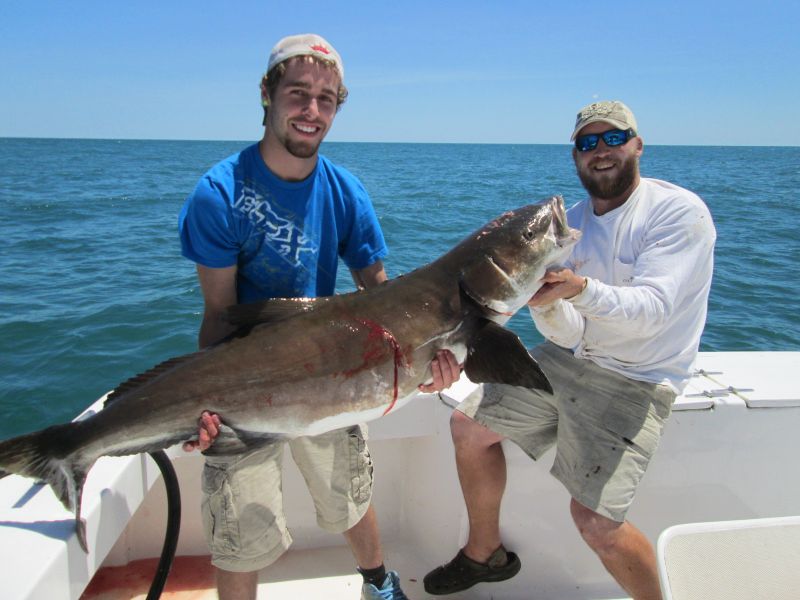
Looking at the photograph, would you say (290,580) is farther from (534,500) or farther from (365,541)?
(534,500)

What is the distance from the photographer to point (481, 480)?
3.50 m

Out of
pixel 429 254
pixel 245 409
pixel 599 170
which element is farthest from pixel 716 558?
pixel 429 254

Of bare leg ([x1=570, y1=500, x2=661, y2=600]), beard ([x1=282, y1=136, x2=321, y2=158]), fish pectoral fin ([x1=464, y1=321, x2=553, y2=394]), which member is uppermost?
beard ([x1=282, y1=136, x2=321, y2=158])

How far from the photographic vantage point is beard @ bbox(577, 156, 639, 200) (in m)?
3.56

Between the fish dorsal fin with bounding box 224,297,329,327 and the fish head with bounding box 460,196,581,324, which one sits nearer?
the fish dorsal fin with bounding box 224,297,329,327

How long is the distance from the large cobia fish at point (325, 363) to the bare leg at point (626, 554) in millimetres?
979

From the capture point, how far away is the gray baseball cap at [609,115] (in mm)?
3572

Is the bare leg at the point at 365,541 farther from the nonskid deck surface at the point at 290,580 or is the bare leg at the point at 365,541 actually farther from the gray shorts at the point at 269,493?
the nonskid deck surface at the point at 290,580

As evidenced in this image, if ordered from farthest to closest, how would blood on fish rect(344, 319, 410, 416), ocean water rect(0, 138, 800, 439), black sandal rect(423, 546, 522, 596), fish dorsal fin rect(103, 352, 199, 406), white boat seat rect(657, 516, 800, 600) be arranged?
ocean water rect(0, 138, 800, 439), black sandal rect(423, 546, 522, 596), blood on fish rect(344, 319, 410, 416), fish dorsal fin rect(103, 352, 199, 406), white boat seat rect(657, 516, 800, 600)

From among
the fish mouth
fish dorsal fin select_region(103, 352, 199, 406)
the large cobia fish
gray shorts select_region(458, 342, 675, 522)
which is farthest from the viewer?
gray shorts select_region(458, 342, 675, 522)

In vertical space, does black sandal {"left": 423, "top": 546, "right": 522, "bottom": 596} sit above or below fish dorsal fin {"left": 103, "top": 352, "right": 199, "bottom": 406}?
below

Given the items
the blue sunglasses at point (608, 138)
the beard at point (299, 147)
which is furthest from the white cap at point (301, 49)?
the blue sunglasses at point (608, 138)

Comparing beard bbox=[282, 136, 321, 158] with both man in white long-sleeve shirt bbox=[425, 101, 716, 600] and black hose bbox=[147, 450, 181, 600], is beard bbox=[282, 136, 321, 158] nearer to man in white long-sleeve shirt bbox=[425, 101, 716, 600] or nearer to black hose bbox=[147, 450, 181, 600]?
man in white long-sleeve shirt bbox=[425, 101, 716, 600]

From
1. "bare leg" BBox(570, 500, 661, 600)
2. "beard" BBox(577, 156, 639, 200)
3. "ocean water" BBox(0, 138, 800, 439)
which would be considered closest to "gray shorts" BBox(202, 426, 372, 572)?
"bare leg" BBox(570, 500, 661, 600)
